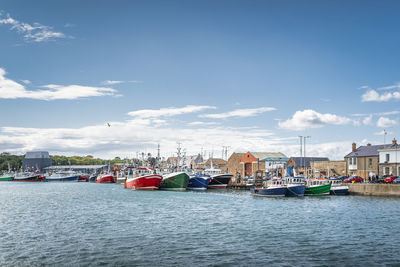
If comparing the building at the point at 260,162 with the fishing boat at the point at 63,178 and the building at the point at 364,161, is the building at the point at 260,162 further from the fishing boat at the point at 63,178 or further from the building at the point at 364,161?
the fishing boat at the point at 63,178

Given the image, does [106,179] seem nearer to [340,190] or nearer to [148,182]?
[148,182]

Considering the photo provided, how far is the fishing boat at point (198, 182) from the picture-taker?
87812mm

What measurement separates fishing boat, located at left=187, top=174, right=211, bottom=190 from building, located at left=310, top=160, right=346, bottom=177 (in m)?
25.8

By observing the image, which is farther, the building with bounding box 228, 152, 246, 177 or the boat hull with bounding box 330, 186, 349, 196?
the building with bounding box 228, 152, 246, 177

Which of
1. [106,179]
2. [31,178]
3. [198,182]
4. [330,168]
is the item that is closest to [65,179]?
[31,178]

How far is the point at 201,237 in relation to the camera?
94.4ft

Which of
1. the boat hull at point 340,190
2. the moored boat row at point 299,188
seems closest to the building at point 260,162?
the moored boat row at point 299,188

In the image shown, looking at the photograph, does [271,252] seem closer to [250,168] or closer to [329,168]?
[329,168]

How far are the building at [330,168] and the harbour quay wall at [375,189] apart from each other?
970 inches

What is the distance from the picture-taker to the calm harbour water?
2230cm

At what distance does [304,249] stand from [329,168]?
7359cm

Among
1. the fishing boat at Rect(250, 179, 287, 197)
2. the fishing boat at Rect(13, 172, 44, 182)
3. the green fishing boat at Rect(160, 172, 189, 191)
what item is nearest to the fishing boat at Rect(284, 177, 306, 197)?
the fishing boat at Rect(250, 179, 287, 197)

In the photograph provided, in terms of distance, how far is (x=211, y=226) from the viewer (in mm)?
33906

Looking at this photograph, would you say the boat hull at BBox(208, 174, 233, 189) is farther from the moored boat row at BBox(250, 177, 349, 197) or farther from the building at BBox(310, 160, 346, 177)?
the moored boat row at BBox(250, 177, 349, 197)
